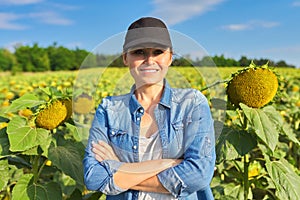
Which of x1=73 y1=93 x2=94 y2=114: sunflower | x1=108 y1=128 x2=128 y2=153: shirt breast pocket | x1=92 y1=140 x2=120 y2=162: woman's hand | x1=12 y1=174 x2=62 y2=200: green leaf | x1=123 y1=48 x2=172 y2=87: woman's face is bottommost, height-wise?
x1=12 y1=174 x2=62 y2=200: green leaf

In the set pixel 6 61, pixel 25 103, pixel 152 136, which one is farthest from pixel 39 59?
pixel 152 136

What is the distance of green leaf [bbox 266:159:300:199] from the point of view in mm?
1972

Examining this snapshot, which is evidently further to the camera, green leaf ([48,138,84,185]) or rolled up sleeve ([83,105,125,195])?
green leaf ([48,138,84,185])

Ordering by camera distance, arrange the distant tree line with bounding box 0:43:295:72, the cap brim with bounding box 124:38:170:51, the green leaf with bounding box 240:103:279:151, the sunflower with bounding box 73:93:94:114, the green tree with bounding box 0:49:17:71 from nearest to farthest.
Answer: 1. the cap brim with bounding box 124:38:170:51
2. the sunflower with bounding box 73:93:94:114
3. the green leaf with bounding box 240:103:279:151
4. the distant tree line with bounding box 0:43:295:72
5. the green tree with bounding box 0:49:17:71

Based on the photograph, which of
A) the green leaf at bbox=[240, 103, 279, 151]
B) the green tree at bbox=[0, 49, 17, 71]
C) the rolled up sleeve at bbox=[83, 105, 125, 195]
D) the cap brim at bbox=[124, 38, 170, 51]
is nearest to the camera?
the cap brim at bbox=[124, 38, 170, 51]

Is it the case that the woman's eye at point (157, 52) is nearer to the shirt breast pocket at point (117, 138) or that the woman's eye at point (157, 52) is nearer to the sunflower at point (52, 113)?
the shirt breast pocket at point (117, 138)

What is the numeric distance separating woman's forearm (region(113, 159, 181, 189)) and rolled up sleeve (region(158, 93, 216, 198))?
0.9 inches

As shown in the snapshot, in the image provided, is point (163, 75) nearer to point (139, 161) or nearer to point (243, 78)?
point (139, 161)

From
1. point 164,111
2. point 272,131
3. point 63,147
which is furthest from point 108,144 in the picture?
point 272,131

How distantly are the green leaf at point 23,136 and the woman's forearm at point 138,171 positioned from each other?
63cm

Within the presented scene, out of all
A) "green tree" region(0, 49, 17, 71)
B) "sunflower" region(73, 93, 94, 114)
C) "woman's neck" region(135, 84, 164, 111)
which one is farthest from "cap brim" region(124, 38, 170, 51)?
"green tree" region(0, 49, 17, 71)

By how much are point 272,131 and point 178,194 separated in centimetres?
64

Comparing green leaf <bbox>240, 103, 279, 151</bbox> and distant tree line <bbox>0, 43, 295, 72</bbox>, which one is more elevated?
distant tree line <bbox>0, 43, 295, 72</bbox>

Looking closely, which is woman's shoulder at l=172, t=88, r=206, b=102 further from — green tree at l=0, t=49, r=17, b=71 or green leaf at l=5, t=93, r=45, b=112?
green tree at l=0, t=49, r=17, b=71
